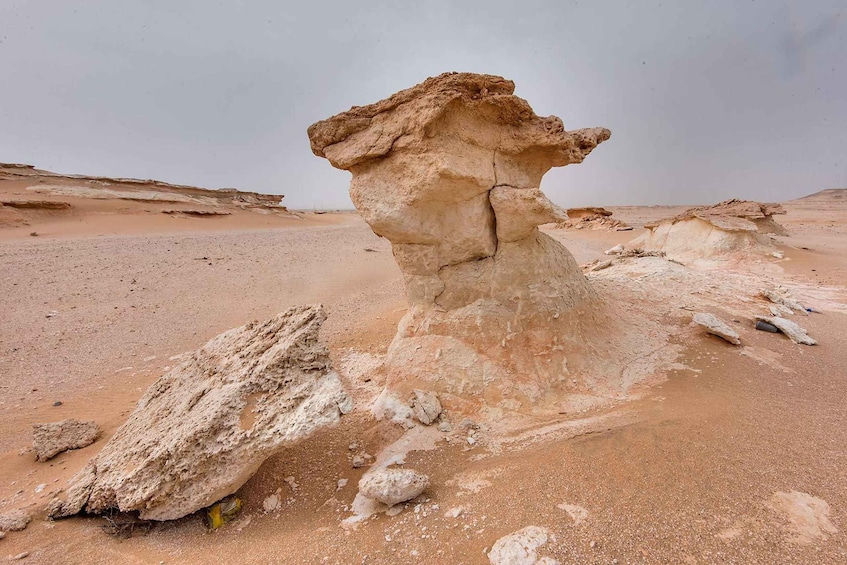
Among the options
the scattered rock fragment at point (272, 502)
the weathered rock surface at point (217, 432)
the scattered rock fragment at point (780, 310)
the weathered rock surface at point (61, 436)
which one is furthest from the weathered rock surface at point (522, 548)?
the scattered rock fragment at point (780, 310)

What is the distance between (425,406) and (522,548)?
1584 millimetres

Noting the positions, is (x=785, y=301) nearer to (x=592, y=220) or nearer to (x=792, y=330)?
(x=792, y=330)

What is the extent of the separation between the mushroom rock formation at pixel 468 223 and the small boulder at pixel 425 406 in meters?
0.14

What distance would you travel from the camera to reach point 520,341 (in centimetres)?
377

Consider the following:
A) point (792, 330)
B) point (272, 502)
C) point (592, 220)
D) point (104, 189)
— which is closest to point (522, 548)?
point (272, 502)

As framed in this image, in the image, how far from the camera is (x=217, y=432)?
7.98 feet

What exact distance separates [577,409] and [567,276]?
155cm

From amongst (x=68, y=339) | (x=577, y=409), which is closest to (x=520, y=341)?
(x=577, y=409)

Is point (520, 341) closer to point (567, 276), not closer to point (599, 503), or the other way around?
point (567, 276)

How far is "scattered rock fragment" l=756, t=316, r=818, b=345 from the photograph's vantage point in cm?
434

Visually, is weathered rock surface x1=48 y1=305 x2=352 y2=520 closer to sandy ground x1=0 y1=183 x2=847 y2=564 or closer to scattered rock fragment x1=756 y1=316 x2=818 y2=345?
sandy ground x1=0 y1=183 x2=847 y2=564

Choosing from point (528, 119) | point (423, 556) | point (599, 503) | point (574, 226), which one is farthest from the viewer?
point (574, 226)

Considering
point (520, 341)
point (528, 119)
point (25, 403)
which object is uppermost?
point (528, 119)

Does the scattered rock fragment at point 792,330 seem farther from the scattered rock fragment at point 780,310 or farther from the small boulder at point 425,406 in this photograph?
the small boulder at point 425,406
